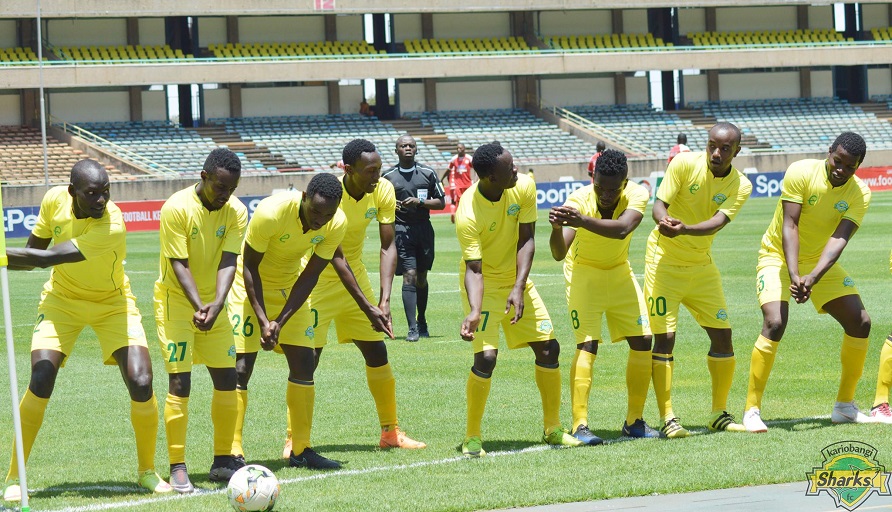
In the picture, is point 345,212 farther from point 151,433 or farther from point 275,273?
point 151,433

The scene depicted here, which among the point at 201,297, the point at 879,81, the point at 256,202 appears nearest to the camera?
the point at 201,297

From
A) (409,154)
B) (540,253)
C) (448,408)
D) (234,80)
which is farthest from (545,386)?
(234,80)

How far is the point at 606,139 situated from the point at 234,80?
18111 mm

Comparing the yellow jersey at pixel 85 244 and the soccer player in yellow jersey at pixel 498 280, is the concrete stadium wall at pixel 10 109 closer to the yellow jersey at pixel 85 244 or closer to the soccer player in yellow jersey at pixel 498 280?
the yellow jersey at pixel 85 244

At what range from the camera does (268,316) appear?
8.80m

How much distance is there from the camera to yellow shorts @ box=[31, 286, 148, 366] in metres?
7.91

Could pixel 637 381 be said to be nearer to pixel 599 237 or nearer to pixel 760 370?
pixel 760 370

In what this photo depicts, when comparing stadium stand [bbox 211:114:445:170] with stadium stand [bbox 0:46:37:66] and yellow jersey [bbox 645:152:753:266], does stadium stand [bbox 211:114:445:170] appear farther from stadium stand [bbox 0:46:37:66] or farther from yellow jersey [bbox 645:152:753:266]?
yellow jersey [bbox 645:152:753:266]

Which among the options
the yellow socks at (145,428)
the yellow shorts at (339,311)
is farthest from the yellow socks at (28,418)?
the yellow shorts at (339,311)

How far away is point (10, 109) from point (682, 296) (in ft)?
166

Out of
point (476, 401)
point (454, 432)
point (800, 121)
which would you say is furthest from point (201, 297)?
point (800, 121)

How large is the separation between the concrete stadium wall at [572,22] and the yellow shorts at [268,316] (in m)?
56.2

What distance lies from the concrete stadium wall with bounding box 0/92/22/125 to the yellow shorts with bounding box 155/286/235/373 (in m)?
50.0

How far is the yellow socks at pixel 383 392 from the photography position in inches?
363
